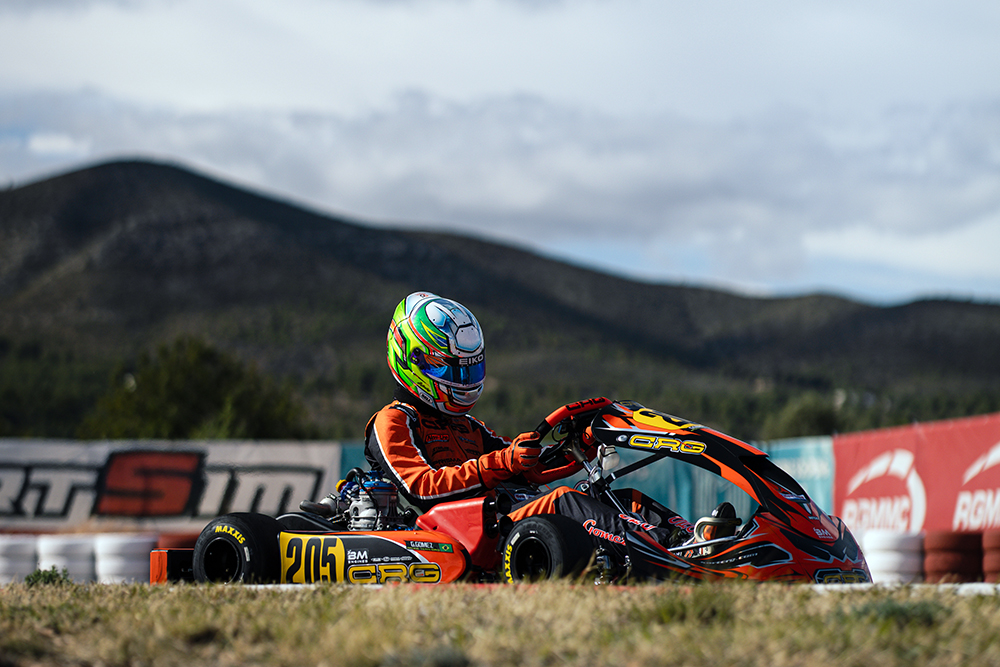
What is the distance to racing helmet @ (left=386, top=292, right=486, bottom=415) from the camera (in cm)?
686

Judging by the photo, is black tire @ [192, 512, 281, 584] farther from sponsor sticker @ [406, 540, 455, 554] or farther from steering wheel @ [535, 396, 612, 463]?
steering wheel @ [535, 396, 612, 463]

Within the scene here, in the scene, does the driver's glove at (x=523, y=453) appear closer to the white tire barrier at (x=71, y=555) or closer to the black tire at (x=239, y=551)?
the black tire at (x=239, y=551)

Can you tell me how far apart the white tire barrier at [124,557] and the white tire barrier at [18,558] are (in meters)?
0.74

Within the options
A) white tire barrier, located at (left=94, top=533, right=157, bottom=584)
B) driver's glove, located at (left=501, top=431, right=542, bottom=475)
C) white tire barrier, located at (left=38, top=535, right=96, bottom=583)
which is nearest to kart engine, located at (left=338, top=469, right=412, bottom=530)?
driver's glove, located at (left=501, top=431, right=542, bottom=475)

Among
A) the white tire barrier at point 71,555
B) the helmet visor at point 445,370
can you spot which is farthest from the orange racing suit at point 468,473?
the white tire barrier at point 71,555

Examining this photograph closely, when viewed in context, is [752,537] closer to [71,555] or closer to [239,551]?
[239,551]

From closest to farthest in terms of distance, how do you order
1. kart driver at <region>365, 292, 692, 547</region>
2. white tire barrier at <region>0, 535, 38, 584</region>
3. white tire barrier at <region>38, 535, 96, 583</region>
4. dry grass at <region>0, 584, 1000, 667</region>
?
dry grass at <region>0, 584, 1000, 667</region>, kart driver at <region>365, 292, 692, 547</region>, white tire barrier at <region>38, 535, 96, 583</region>, white tire barrier at <region>0, 535, 38, 584</region>

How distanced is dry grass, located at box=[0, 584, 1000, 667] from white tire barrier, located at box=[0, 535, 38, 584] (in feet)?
17.3

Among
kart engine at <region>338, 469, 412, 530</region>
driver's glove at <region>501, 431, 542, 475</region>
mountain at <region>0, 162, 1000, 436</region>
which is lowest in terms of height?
kart engine at <region>338, 469, 412, 530</region>

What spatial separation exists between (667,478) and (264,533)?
10.2 meters

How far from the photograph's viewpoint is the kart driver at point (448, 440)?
6.04m

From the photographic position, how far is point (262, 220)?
139125 mm

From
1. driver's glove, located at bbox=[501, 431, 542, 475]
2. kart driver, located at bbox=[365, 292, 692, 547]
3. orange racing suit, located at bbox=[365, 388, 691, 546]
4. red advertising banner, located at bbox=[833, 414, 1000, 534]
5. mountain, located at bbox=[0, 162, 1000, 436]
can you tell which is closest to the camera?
orange racing suit, located at bbox=[365, 388, 691, 546]

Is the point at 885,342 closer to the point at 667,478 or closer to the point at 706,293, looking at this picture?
the point at 706,293
